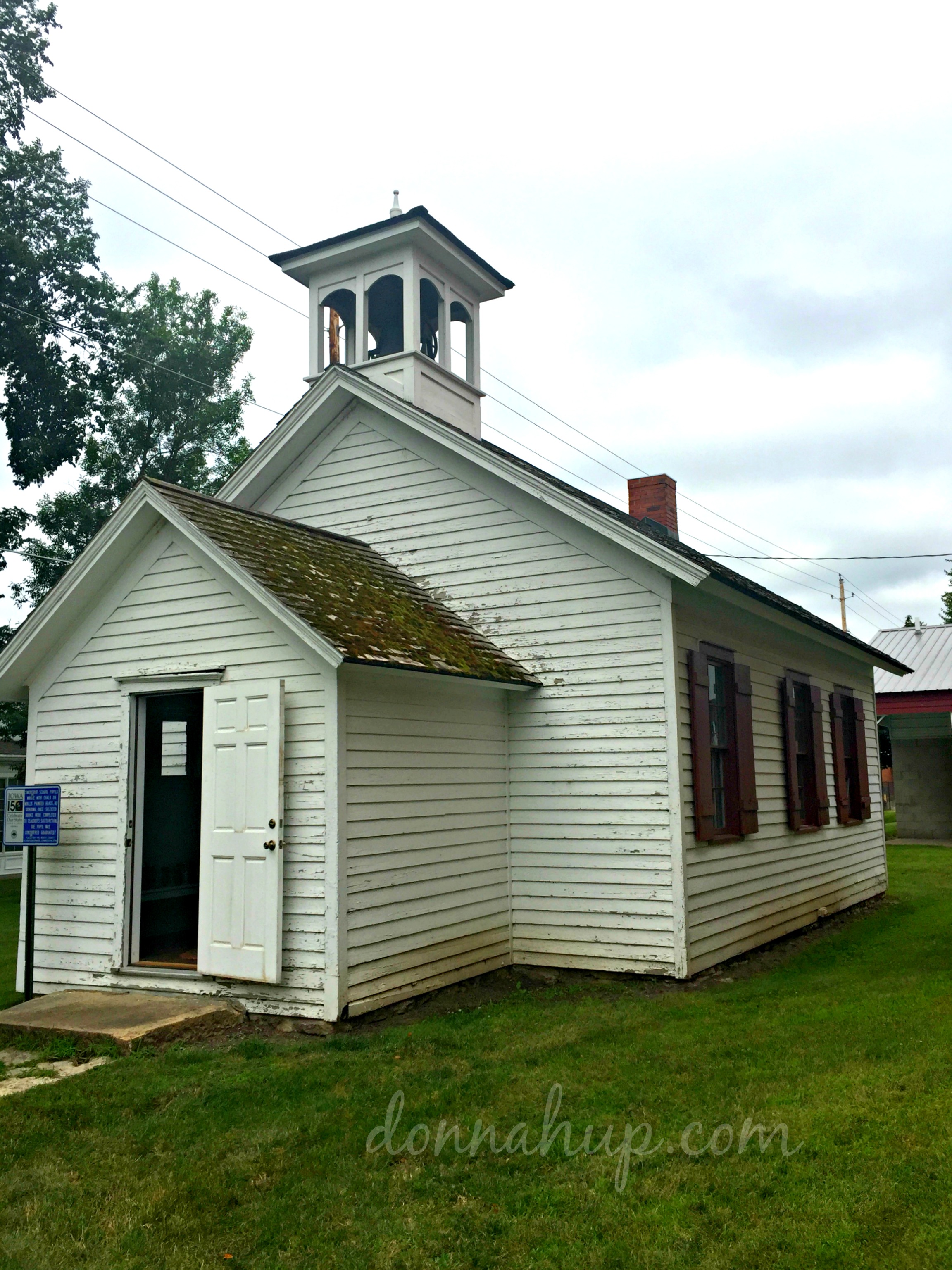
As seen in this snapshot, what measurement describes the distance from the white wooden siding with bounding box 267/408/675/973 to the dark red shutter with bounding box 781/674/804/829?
3.65 m

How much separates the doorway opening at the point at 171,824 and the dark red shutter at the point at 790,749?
21.6 ft

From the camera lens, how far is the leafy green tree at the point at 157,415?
2562 cm

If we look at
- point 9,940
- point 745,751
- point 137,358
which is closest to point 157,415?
point 137,358

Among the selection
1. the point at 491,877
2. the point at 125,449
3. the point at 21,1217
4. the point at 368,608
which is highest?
the point at 125,449

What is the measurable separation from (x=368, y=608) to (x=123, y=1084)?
4104mm

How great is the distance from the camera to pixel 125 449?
27.0 metres

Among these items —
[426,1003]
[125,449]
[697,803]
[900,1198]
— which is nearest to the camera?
[900,1198]

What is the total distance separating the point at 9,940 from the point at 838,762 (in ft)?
37.3

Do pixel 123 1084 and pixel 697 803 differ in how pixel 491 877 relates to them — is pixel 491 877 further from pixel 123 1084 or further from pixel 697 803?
pixel 123 1084

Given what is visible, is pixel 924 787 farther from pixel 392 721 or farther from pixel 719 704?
pixel 392 721

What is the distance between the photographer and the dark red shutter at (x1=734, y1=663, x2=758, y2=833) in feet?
34.7

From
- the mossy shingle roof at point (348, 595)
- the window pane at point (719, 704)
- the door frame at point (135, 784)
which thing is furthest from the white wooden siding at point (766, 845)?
the door frame at point (135, 784)

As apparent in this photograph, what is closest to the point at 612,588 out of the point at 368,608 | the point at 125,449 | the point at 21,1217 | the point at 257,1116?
the point at 368,608

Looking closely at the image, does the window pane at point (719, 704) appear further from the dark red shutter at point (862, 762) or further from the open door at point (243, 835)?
the dark red shutter at point (862, 762)
